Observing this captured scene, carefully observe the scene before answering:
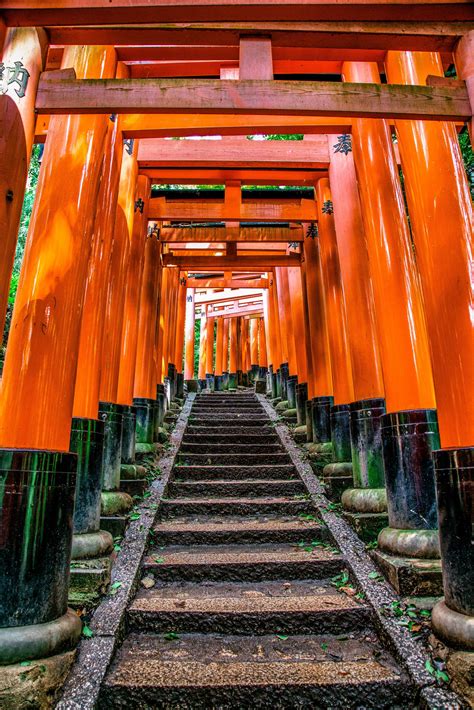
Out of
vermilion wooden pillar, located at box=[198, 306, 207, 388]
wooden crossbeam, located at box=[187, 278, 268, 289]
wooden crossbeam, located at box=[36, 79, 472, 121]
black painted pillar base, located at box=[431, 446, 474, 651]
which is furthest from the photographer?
vermilion wooden pillar, located at box=[198, 306, 207, 388]

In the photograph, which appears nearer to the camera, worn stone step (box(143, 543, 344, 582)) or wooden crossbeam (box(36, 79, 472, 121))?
wooden crossbeam (box(36, 79, 472, 121))

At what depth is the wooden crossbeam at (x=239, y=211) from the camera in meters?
6.56

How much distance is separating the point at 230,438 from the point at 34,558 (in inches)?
180

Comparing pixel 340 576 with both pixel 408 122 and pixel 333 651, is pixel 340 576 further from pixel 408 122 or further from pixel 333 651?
pixel 408 122

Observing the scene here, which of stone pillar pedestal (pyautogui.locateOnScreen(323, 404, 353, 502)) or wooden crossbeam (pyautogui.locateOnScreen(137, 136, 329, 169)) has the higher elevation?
wooden crossbeam (pyautogui.locateOnScreen(137, 136, 329, 169))

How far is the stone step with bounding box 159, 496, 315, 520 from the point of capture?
4516 mm

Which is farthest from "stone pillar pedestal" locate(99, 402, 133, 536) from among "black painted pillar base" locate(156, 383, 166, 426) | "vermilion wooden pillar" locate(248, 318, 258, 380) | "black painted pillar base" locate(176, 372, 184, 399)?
"vermilion wooden pillar" locate(248, 318, 258, 380)

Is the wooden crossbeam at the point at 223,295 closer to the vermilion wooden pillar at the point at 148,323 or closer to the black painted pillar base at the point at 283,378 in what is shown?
the black painted pillar base at the point at 283,378

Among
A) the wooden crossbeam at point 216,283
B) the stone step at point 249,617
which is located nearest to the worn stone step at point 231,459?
the stone step at point 249,617

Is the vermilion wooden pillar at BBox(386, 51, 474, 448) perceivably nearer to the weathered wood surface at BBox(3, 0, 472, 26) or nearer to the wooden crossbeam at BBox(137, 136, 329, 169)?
the weathered wood surface at BBox(3, 0, 472, 26)

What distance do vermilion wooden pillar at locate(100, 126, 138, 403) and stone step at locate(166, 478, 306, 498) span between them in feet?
4.11

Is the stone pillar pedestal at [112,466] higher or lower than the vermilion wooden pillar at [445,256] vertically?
lower

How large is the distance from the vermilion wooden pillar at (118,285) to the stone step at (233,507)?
3.95 ft

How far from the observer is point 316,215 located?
6605 mm
